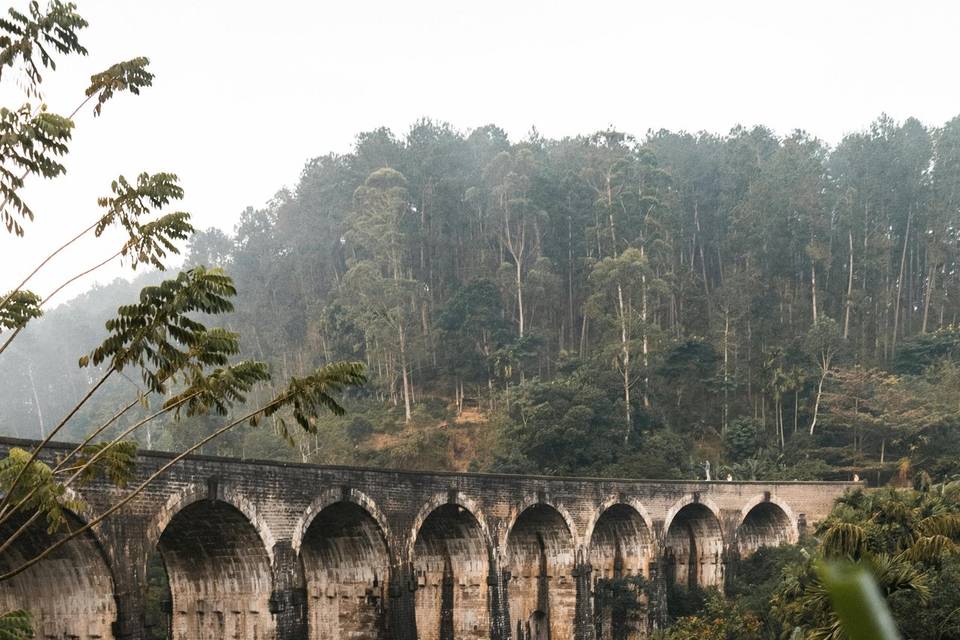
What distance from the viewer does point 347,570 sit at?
28203mm

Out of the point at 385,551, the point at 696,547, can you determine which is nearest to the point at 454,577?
the point at 385,551

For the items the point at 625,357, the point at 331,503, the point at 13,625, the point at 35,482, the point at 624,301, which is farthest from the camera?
the point at 624,301

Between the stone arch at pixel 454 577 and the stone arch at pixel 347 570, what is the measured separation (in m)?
3.41

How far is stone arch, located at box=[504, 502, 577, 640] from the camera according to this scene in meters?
35.5

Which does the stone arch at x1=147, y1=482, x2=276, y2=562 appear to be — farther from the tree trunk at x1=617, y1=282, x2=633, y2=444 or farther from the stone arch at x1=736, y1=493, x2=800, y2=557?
the tree trunk at x1=617, y1=282, x2=633, y2=444

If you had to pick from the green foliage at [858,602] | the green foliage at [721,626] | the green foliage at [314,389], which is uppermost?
the green foliage at [314,389]

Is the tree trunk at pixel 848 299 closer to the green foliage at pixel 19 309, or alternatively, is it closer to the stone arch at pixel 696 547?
the stone arch at pixel 696 547

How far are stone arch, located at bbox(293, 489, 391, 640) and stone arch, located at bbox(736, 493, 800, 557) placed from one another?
63.4 feet

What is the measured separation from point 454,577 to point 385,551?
5143 millimetres

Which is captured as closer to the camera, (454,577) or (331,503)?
(331,503)

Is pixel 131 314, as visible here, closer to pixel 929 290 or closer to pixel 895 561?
pixel 895 561

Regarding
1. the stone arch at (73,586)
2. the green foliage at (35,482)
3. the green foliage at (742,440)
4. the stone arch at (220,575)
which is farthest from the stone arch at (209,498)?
the green foliage at (742,440)

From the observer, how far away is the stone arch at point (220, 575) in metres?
23.7

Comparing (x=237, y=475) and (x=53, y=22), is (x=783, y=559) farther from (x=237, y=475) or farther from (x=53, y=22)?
(x=53, y=22)
